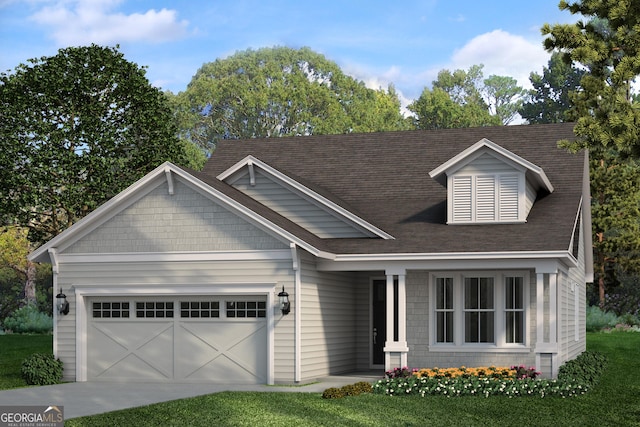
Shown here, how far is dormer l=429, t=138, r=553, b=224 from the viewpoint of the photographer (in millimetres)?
23578

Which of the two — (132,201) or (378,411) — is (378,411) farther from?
(132,201)

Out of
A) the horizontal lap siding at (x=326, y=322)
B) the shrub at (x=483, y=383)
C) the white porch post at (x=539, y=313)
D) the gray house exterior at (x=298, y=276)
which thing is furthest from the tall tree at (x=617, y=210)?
the shrub at (x=483, y=383)

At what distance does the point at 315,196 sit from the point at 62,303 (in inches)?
250

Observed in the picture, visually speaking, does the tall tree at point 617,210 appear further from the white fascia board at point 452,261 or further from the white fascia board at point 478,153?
the white fascia board at point 452,261

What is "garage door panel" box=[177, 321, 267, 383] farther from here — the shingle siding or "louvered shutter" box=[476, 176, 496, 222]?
"louvered shutter" box=[476, 176, 496, 222]

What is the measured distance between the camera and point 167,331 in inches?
900

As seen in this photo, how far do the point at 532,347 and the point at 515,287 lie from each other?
1.41m

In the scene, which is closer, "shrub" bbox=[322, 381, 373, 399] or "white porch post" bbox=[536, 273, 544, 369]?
"shrub" bbox=[322, 381, 373, 399]

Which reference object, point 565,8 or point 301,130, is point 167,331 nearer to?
point 565,8

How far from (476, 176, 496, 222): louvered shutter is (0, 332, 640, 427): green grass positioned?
5.07 metres

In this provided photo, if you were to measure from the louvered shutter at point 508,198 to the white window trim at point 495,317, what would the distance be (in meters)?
1.53

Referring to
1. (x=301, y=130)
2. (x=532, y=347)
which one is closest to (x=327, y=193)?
(x=532, y=347)

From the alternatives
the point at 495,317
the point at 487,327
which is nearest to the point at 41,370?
the point at 487,327

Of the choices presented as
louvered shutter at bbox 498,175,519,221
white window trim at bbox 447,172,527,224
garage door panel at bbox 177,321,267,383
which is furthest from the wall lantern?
louvered shutter at bbox 498,175,519,221
